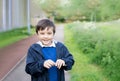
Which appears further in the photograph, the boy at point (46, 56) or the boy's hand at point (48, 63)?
the boy at point (46, 56)

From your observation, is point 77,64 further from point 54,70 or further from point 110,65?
point 54,70

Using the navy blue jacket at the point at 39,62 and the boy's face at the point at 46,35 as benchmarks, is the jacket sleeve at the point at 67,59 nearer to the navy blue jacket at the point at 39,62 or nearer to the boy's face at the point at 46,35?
the navy blue jacket at the point at 39,62

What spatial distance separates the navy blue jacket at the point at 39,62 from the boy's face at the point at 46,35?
0.07 m

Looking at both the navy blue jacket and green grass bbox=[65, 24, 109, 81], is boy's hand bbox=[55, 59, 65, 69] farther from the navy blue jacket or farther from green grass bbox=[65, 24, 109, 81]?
green grass bbox=[65, 24, 109, 81]

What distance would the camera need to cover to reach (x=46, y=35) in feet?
11.6

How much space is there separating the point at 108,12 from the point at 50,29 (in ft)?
19.0

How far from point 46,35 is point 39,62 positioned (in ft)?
0.84

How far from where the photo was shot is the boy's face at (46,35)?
354cm

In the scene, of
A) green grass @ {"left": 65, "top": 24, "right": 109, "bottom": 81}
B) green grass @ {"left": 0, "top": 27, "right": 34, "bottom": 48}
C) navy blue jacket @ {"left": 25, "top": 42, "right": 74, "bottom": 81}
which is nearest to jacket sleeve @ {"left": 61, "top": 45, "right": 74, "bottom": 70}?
navy blue jacket @ {"left": 25, "top": 42, "right": 74, "bottom": 81}

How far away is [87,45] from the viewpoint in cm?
1466

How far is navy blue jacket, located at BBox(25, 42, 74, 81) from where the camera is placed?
349cm

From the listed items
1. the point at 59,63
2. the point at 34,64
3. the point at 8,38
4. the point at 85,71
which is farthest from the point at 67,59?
the point at 8,38

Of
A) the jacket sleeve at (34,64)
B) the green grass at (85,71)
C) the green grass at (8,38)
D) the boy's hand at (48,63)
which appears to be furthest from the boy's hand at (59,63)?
the green grass at (8,38)

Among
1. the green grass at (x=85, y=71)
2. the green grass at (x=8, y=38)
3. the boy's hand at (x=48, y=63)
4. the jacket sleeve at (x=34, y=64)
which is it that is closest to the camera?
the boy's hand at (x=48, y=63)
